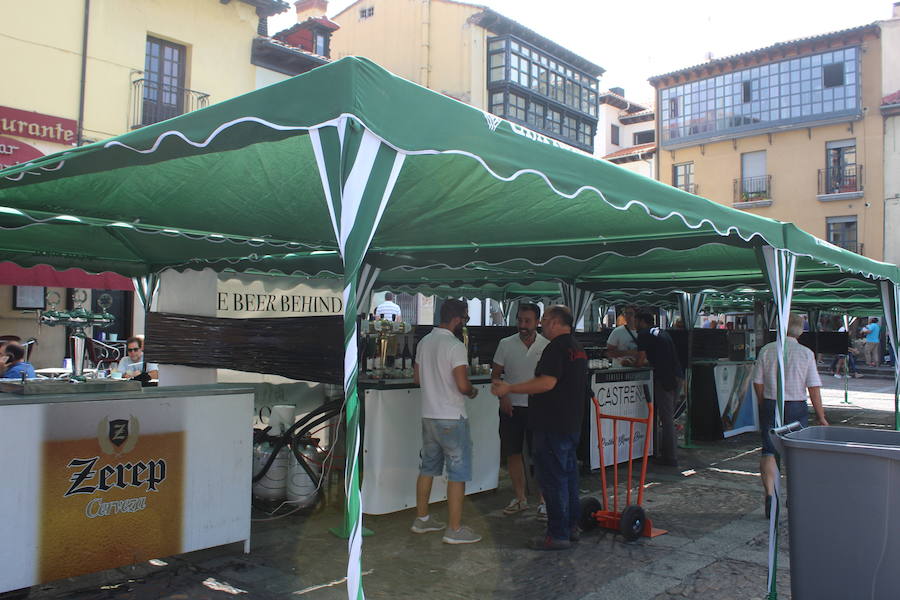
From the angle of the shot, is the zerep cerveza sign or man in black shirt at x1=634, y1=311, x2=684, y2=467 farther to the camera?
man in black shirt at x1=634, y1=311, x2=684, y2=467

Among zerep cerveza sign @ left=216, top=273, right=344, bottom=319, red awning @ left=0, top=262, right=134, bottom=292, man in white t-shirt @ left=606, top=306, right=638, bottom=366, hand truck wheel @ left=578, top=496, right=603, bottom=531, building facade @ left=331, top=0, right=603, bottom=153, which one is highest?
building facade @ left=331, top=0, right=603, bottom=153

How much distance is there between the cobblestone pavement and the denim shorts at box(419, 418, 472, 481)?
58cm

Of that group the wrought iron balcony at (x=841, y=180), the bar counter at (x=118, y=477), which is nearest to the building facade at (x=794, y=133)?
the wrought iron balcony at (x=841, y=180)

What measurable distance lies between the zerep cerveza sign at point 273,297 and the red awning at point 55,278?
14.6 feet

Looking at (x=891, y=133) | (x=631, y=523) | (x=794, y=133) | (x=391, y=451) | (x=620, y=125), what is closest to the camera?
(x=631, y=523)

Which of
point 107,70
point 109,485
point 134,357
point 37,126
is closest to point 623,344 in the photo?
point 134,357

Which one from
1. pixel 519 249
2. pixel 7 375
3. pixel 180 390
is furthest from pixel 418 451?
pixel 7 375

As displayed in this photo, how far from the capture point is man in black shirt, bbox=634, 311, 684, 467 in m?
8.60

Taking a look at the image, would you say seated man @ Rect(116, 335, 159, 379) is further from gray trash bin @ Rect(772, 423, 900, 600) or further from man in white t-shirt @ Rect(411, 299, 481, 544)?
gray trash bin @ Rect(772, 423, 900, 600)

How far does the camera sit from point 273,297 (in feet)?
29.6

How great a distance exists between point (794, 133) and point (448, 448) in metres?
30.3

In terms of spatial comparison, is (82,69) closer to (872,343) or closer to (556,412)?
(556,412)

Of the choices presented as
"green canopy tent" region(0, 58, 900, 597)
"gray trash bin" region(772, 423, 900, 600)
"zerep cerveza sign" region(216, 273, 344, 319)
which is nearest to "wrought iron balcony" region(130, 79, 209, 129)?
"green canopy tent" region(0, 58, 900, 597)

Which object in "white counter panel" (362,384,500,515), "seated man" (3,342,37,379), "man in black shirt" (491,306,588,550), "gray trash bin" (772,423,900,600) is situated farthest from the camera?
"seated man" (3,342,37,379)
